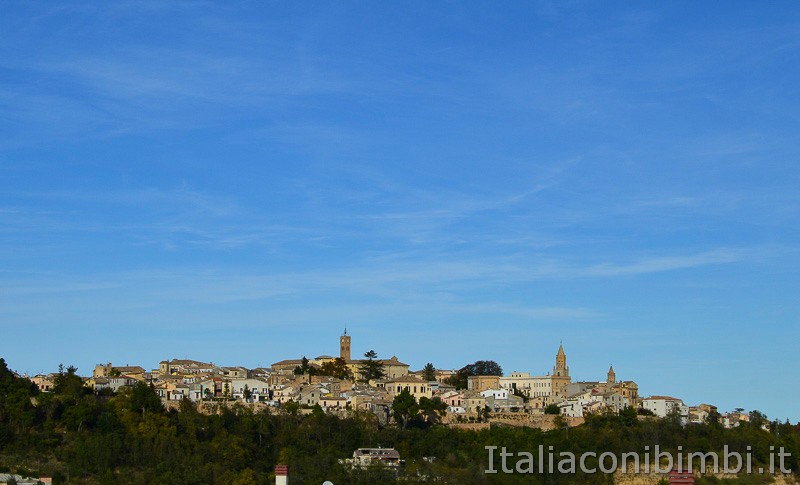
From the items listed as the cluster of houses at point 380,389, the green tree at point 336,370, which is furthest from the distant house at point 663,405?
the green tree at point 336,370

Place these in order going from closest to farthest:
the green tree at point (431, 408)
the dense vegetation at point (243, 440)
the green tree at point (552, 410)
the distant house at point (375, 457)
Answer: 1. the dense vegetation at point (243, 440)
2. the distant house at point (375, 457)
3. the green tree at point (431, 408)
4. the green tree at point (552, 410)

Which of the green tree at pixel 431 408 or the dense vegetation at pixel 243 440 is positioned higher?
the green tree at pixel 431 408

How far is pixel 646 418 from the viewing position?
193ft

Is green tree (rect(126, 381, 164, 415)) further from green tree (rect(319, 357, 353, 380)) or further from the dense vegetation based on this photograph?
green tree (rect(319, 357, 353, 380))

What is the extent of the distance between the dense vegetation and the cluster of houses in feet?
13.4

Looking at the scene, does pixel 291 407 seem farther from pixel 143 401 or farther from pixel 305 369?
pixel 305 369

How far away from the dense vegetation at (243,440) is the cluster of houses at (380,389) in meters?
4.08

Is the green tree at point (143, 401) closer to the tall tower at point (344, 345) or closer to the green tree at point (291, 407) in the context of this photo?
the green tree at point (291, 407)

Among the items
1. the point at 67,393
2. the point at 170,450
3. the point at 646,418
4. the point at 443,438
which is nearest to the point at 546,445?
the point at 443,438

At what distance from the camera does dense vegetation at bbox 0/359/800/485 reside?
145 feet

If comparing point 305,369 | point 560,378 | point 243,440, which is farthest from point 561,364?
point 243,440

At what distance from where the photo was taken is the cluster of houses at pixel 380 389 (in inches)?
2324

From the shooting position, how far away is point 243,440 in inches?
1917

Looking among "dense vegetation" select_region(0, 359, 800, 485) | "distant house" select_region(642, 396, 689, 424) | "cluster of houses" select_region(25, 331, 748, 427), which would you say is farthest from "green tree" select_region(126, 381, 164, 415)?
"distant house" select_region(642, 396, 689, 424)
